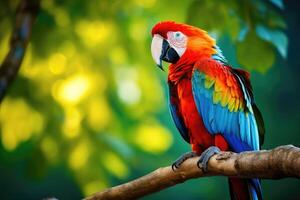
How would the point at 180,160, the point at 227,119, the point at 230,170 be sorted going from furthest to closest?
the point at 227,119 → the point at 180,160 → the point at 230,170

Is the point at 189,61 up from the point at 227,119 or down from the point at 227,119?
up

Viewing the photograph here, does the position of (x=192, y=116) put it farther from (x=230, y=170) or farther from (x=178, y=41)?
(x=230, y=170)

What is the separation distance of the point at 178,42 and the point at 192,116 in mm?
152

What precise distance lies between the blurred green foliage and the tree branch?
21 centimetres

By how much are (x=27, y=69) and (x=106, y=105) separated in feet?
0.89

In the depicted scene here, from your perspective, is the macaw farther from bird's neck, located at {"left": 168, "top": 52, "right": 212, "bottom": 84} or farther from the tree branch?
the tree branch

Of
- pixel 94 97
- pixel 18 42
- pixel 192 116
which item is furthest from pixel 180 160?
pixel 94 97

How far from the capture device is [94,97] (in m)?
1.68

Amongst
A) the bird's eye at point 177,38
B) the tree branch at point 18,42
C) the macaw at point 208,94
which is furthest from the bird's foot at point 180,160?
the tree branch at point 18,42

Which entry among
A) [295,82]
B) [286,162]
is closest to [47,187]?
[295,82]

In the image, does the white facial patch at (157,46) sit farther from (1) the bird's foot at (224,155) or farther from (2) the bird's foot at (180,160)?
(1) the bird's foot at (224,155)

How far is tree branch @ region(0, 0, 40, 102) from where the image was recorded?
127cm

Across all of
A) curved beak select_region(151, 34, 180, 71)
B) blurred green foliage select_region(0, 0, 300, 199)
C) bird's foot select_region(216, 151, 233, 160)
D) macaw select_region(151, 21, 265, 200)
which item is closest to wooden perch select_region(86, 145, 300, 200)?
bird's foot select_region(216, 151, 233, 160)

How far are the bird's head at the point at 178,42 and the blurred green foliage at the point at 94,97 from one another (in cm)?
42
